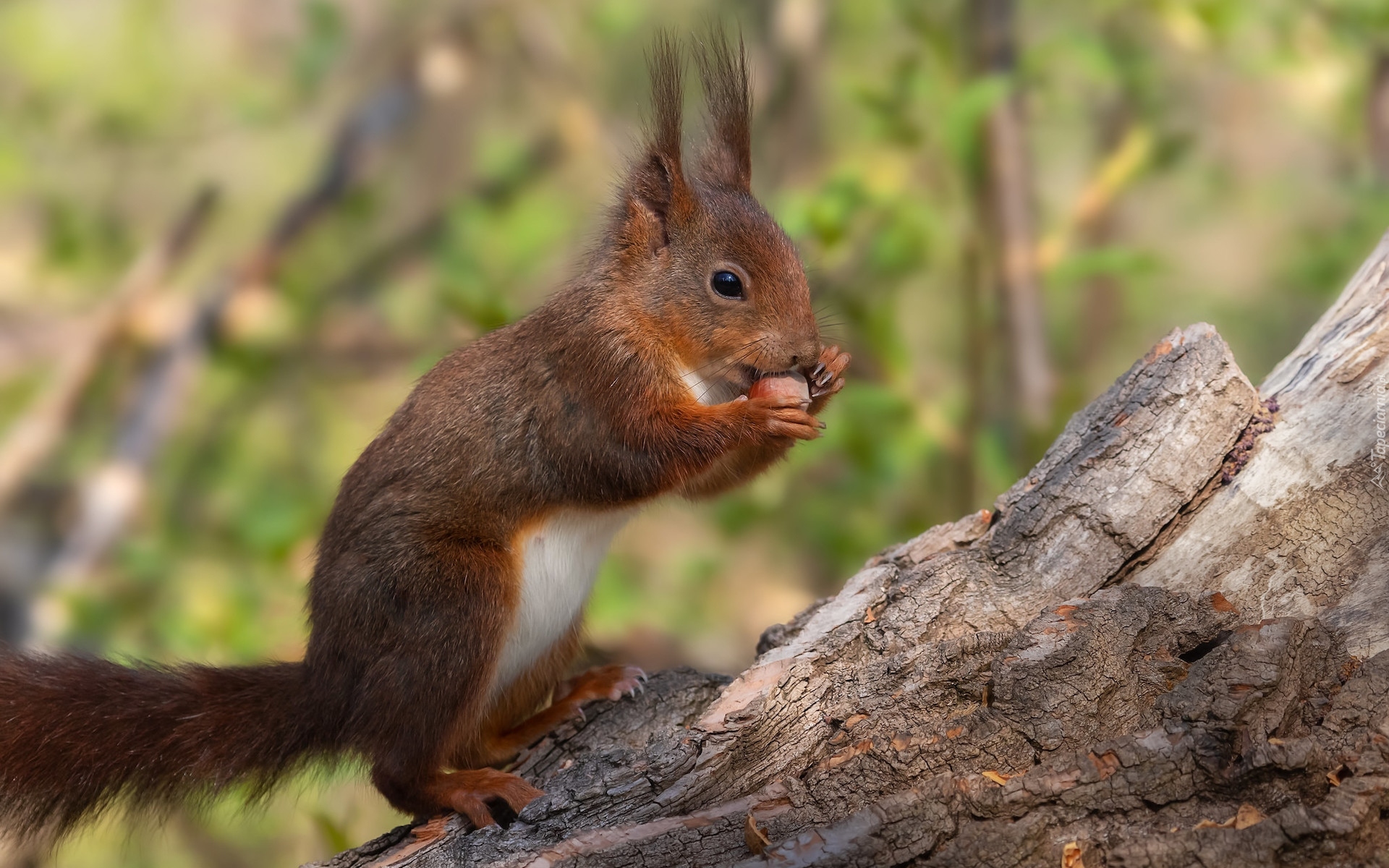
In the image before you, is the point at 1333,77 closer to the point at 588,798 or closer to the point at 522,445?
the point at 522,445

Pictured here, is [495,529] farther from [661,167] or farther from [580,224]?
[580,224]

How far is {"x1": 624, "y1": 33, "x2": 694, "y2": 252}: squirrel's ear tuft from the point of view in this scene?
2.37 metres

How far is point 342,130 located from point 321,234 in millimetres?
445

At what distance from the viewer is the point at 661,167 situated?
7.89ft

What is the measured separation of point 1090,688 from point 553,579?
104 centimetres

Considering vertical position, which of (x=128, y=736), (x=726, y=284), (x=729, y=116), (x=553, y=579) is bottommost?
(x=128, y=736)

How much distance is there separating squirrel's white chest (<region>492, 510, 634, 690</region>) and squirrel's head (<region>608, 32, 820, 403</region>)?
362 millimetres

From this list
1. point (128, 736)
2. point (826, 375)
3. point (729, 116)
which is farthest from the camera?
point (729, 116)

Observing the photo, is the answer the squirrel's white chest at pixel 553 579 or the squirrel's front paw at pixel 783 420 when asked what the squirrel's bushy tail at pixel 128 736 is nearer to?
the squirrel's white chest at pixel 553 579

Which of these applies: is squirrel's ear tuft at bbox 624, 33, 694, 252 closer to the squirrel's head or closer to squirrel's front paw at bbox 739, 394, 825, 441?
the squirrel's head

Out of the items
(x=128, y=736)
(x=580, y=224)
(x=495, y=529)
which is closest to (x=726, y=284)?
(x=495, y=529)

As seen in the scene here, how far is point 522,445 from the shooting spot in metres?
2.25

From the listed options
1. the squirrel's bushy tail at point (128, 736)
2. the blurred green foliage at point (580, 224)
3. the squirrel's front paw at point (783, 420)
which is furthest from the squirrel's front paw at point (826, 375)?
the blurred green foliage at point (580, 224)

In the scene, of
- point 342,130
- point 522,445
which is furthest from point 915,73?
point 342,130
